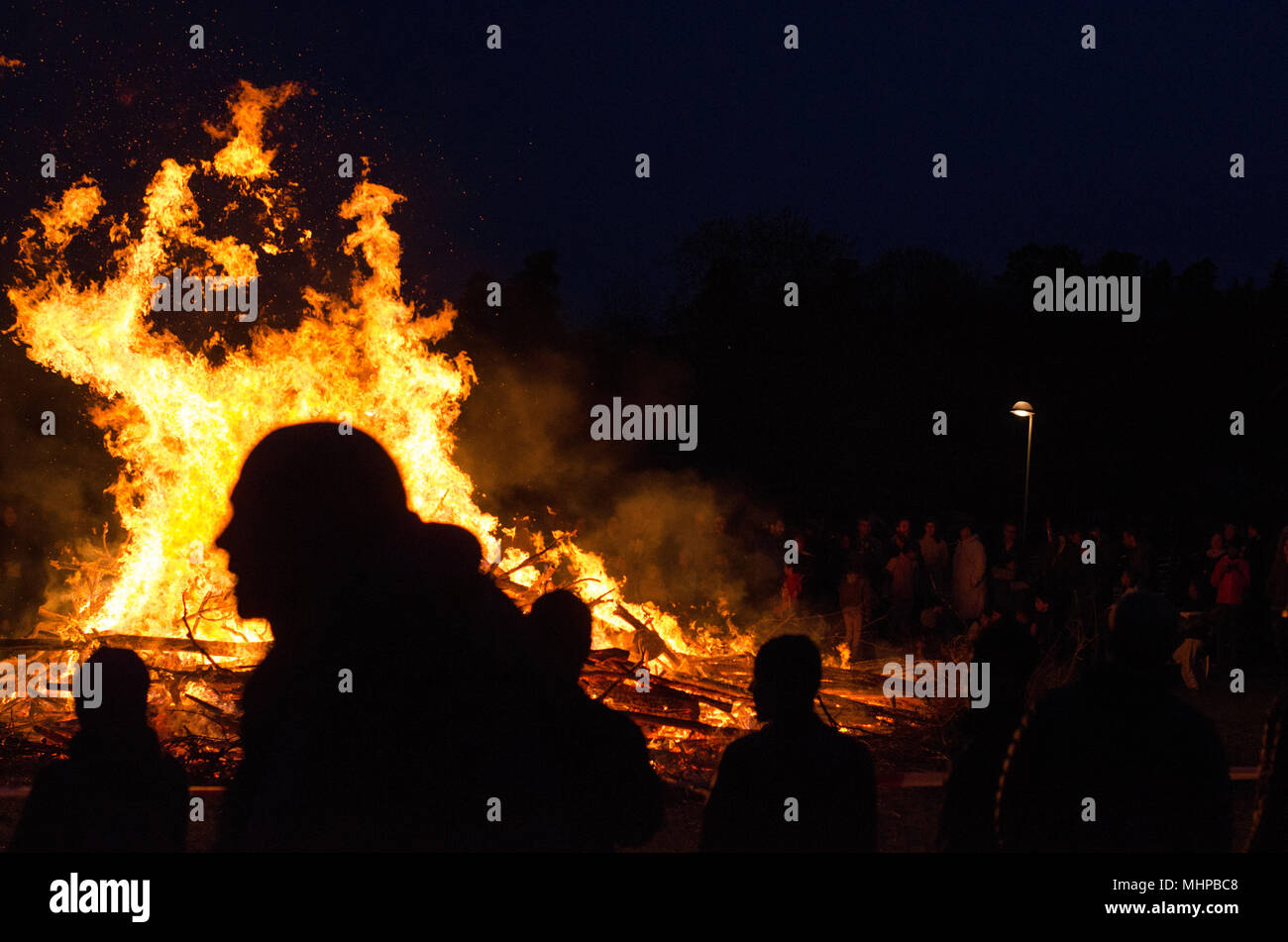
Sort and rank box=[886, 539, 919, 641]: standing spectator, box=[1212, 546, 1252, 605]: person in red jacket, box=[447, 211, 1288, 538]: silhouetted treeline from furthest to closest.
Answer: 1. box=[447, 211, 1288, 538]: silhouetted treeline
2. box=[886, 539, 919, 641]: standing spectator
3. box=[1212, 546, 1252, 605]: person in red jacket

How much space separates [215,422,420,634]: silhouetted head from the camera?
1614 mm

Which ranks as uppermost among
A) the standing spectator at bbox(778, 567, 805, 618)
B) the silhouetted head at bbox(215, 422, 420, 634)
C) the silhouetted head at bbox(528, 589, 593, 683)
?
the silhouetted head at bbox(215, 422, 420, 634)

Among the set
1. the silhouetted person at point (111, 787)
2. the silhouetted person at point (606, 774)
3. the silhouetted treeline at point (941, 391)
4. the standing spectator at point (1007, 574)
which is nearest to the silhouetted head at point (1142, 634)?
the silhouetted person at point (606, 774)

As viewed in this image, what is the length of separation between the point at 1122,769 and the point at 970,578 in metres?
10.4

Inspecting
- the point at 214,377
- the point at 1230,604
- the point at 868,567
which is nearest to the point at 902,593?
the point at 868,567

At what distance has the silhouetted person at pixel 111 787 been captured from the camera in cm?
258

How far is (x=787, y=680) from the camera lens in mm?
2881

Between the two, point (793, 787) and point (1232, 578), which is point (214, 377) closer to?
point (793, 787)

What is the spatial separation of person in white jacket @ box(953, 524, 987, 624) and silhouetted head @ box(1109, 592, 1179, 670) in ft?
33.2

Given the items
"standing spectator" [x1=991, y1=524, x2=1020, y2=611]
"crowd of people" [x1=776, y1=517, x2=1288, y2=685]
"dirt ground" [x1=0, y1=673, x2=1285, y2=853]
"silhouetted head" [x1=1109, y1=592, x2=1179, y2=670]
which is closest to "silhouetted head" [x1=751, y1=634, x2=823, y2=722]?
"silhouetted head" [x1=1109, y1=592, x2=1179, y2=670]

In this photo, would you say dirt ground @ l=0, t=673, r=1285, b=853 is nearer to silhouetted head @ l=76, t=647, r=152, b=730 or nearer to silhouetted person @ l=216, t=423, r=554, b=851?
silhouetted head @ l=76, t=647, r=152, b=730

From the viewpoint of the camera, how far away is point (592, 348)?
23.8 meters

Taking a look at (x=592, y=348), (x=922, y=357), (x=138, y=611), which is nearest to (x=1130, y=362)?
(x=922, y=357)
